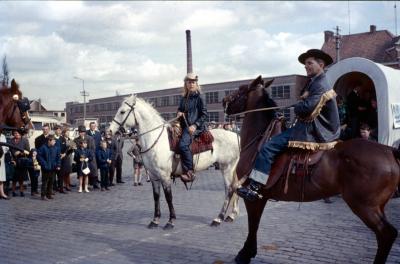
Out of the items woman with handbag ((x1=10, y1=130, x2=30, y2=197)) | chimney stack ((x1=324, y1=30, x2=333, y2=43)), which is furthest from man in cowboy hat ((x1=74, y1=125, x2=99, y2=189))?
chimney stack ((x1=324, y1=30, x2=333, y2=43))

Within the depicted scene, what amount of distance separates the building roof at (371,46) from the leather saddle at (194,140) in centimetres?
4016

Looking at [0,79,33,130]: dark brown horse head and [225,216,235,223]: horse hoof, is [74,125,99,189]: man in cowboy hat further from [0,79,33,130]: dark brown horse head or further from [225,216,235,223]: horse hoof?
[0,79,33,130]: dark brown horse head

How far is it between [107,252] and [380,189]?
4.21 m

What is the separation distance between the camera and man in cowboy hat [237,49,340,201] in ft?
17.3

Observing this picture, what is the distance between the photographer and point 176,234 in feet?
24.3

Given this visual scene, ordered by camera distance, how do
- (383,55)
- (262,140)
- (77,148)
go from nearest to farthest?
(262,140) < (77,148) < (383,55)

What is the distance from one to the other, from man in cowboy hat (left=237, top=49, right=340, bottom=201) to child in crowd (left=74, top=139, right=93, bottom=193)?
9008 mm

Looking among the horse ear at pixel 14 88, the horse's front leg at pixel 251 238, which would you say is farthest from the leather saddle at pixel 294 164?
the horse ear at pixel 14 88

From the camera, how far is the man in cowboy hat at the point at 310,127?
5.28 m

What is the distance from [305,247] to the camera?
6.34m

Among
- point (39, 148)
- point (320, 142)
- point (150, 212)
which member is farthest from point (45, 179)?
point (320, 142)

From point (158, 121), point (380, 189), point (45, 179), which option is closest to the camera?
point (380, 189)

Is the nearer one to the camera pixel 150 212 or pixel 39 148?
pixel 150 212

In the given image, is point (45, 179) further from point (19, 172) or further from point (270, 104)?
point (270, 104)
